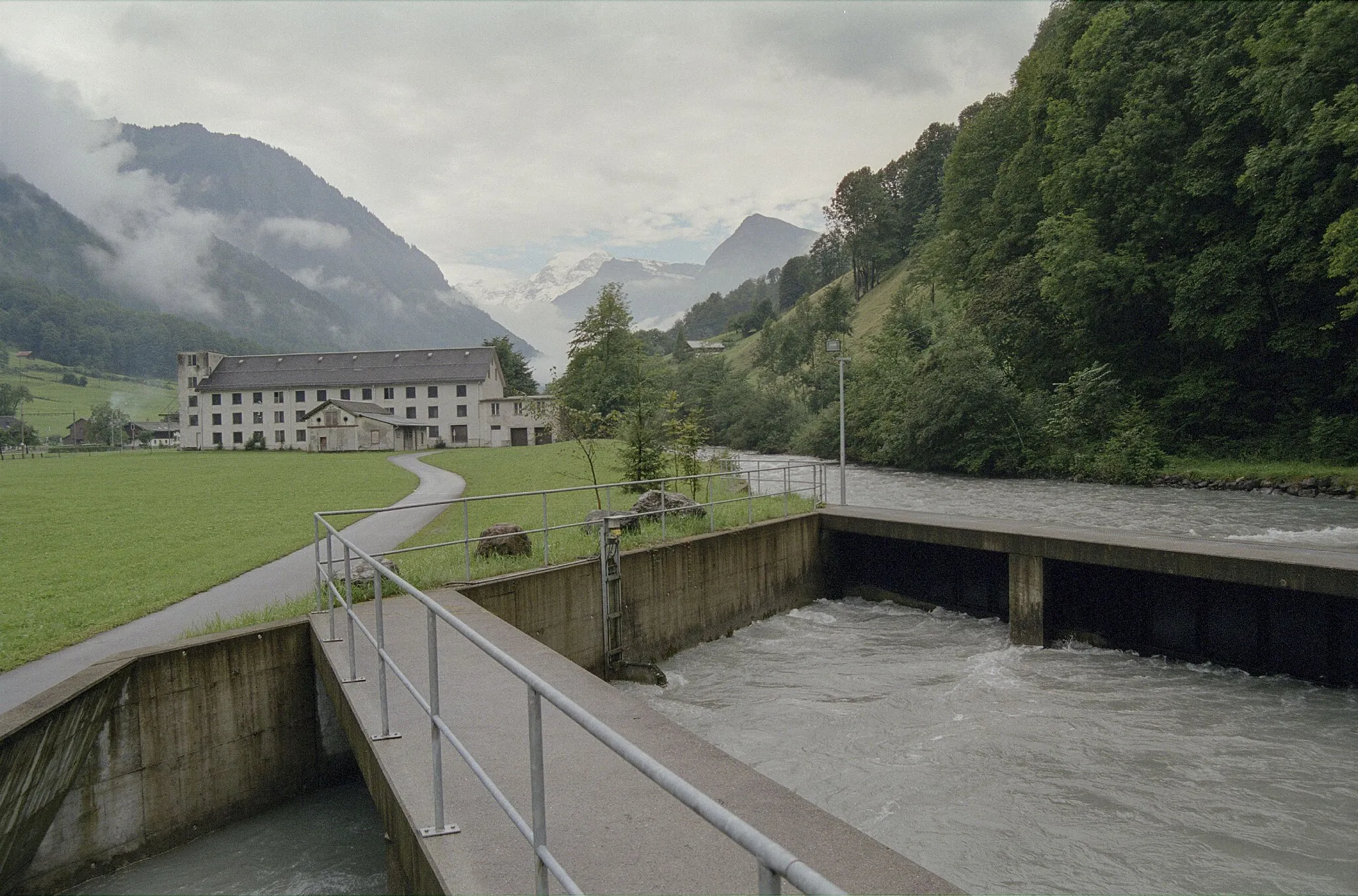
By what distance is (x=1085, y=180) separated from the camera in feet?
136

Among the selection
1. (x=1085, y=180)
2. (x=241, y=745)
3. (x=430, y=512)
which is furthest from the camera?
(x=1085, y=180)

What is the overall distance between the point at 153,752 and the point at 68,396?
190 metres

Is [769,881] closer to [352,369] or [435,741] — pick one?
[435,741]

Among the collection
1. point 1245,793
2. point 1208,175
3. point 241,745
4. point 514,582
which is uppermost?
point 1208,175

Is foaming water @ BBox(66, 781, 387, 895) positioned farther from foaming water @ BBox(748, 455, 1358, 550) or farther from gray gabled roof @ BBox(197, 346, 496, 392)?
gray gabled roof @ BBox(197, 346, 496, 392)

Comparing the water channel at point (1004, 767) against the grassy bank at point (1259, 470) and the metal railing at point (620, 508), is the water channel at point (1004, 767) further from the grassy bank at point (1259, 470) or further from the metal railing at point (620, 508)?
the grassy bank at point (1259, 470)

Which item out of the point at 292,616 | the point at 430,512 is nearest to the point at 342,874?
the point at 292,616

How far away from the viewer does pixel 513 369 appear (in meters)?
105

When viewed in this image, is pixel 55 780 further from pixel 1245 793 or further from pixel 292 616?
pixel 1245 793

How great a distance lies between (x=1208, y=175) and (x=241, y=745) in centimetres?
4083

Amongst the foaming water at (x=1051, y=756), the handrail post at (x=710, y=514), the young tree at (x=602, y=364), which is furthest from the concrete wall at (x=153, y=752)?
the young tree at (x=602, y=364)

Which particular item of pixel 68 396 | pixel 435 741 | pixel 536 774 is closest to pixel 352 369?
pixel 435 741

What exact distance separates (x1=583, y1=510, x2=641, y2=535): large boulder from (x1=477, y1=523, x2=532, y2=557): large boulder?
1.23 meters

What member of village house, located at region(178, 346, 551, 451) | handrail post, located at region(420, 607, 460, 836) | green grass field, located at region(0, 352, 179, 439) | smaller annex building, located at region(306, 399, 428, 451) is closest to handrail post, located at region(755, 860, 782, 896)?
handrail post, located at region(420, 607, 460, 836)
